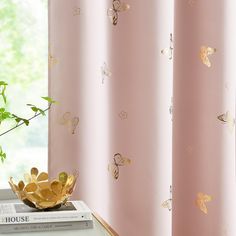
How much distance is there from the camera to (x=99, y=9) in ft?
6.13

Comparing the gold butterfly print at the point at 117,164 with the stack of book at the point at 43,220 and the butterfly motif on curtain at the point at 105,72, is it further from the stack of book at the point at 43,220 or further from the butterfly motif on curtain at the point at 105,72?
the stack of book at the point at 43,220

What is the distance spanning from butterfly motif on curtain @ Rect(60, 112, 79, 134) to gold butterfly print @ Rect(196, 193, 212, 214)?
1.60 ft

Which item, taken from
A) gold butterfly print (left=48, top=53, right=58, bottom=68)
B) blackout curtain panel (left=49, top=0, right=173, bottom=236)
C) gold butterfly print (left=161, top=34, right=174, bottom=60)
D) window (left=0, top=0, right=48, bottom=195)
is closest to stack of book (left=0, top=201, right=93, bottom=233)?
blackout curtain panel (left=49, top=0, right=173, bottom=236)

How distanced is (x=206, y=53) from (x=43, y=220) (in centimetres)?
84

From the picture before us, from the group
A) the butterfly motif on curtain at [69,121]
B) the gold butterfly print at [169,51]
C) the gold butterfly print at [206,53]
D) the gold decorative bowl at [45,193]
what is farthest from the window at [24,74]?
the gold decorative bowl at [45,193]

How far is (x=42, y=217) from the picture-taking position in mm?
1324

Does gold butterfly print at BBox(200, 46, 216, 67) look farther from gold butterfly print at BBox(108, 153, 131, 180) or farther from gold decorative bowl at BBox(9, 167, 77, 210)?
gold decorative bowl at BBox(9, 167, 77, 210)

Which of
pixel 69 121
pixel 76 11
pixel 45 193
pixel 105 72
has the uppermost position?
pixel 76 11

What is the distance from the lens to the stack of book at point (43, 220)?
4.28ft

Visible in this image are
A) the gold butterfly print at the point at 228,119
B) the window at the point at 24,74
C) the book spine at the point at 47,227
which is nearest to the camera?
the book spine at the point at 47,227

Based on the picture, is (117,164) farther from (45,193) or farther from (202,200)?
(45,193)

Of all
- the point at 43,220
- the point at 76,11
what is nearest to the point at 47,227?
the point at 43,220

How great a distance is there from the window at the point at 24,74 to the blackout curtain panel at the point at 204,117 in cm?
63

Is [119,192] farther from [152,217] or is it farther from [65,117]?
[65,117]
